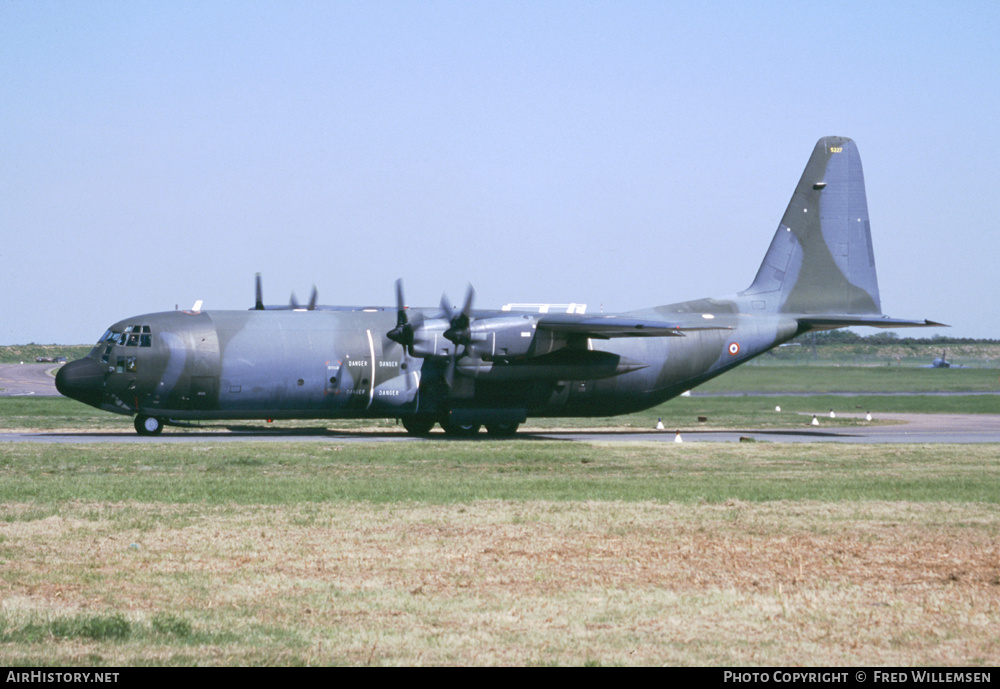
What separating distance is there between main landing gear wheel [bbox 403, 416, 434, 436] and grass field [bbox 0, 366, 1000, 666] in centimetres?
991

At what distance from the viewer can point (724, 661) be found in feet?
30.1

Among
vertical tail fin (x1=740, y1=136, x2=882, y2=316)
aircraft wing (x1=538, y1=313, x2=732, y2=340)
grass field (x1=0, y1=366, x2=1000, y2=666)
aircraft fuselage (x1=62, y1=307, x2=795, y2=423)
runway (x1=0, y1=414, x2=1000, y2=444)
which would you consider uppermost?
vertical tail fin (x1=740, y1=136, x2=882, y2=316)

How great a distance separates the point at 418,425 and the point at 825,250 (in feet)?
54.2

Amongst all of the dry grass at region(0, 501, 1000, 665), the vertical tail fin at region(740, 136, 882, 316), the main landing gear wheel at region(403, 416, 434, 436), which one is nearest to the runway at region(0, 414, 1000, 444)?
the main landing gear wheel at region(403, 416, 434, 436)

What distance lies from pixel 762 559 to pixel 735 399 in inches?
1733

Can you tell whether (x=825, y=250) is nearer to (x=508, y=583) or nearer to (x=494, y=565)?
(x=494, y=565)

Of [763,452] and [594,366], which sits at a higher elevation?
[594,366]

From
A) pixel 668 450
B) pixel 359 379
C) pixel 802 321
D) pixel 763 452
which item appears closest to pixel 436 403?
pixel 359 379

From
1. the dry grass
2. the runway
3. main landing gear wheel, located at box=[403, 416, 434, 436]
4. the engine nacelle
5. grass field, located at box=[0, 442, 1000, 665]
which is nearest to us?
the dry grass

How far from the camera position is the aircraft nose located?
3244 centimetres

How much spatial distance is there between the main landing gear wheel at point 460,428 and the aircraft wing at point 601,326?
4.49 m

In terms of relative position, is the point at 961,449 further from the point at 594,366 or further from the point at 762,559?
the point at 762,559

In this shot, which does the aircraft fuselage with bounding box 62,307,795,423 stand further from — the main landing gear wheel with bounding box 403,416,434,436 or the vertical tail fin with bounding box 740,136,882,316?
the vertical tail fin with bounding box 740,136,882,316

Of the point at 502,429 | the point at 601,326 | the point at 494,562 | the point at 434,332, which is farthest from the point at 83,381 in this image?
the point at 494,562
